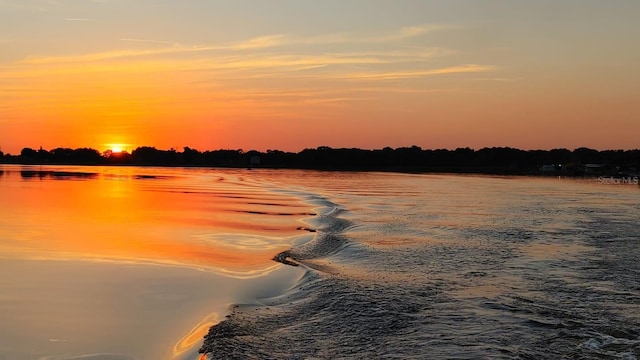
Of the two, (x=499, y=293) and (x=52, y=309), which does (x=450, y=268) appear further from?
(x=52, y=309)

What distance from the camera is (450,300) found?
9.52m

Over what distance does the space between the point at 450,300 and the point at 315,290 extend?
2407 millimetres

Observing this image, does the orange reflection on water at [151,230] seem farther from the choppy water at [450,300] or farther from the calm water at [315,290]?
the choppy water at [450,300]

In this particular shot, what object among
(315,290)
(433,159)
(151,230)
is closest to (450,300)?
(315,290)

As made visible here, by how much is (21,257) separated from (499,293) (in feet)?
33.2

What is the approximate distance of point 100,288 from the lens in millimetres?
9969

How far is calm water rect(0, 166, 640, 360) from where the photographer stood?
285 inches

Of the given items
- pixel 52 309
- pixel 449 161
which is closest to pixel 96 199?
pixel 52 309

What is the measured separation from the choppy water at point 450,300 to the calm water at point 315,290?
0.04m

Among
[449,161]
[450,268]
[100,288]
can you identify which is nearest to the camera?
[100,288]

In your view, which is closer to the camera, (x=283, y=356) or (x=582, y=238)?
(x=283, y=356)

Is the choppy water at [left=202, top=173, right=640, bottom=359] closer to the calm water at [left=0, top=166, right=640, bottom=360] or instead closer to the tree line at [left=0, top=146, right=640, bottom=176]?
the calm water at [left=0, top=166, right=640, bottom=360]

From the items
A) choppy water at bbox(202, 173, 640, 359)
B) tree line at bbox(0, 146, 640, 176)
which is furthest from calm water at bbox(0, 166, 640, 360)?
tree line at bbox(0, 146, 640, 176)

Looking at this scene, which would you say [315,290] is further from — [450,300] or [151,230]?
[151,230]
